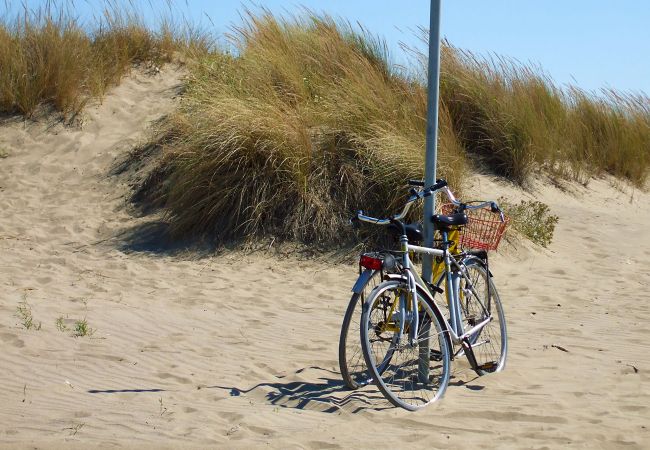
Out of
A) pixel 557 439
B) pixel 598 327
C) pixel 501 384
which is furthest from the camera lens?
pixel 598 327

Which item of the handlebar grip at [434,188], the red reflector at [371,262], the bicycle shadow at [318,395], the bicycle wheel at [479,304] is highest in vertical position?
the handlebar grip at [434,188]

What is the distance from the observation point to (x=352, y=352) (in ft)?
18.7

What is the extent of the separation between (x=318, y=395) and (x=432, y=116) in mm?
1643

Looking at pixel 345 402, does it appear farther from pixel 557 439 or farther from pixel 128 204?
pixel 128 204

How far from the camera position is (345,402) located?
15.5ft

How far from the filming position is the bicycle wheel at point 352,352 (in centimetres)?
451

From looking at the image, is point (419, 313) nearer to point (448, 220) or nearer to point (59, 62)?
point (448, 220)

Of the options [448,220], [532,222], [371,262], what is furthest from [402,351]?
[532,222]

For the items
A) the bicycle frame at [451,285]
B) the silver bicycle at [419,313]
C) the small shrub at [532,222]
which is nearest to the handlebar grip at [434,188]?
the silver bicycle at [419,313]

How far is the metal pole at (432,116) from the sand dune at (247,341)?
89 centimetres

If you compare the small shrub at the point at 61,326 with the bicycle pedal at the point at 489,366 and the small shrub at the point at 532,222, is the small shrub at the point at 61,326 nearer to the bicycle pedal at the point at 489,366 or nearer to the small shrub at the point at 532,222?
the bicycle pedal at the point at 489,366

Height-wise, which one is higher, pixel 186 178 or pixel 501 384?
pixel 186 178

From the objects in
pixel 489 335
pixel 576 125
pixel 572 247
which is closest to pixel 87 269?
pixel 489 335

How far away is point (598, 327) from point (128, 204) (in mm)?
5542
